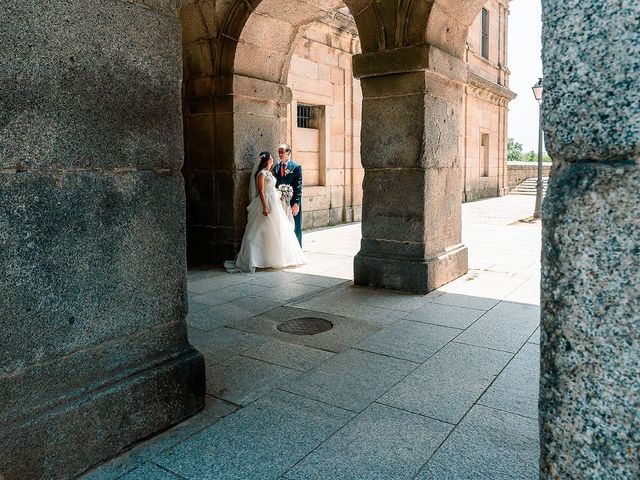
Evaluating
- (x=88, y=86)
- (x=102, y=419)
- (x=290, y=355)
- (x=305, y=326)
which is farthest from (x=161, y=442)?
(x=305, y=326)

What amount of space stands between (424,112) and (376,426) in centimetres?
375

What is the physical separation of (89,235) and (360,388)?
5.90 ft

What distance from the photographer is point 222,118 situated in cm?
731

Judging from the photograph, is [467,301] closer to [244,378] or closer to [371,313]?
[371,313]

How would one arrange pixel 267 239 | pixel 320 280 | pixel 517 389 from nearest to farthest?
pixel 517 389
pixel 320 280
pixel 267 239

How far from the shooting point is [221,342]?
161 inches

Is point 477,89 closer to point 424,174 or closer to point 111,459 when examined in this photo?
point 424,174

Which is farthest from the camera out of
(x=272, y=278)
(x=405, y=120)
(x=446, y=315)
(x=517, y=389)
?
(x=272, y=278)

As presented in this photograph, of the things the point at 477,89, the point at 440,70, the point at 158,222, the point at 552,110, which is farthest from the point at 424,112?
the point at 477,89

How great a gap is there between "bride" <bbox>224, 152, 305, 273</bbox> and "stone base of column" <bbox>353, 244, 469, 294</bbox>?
140 cm

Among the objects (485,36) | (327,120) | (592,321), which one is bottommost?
(592,321)

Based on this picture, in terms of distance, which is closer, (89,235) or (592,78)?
(592,78)

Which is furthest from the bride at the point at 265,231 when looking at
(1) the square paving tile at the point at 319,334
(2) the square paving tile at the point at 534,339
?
(2) the square paving tile at the point at 534,339

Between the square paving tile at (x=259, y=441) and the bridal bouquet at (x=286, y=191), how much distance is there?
4621 mm
